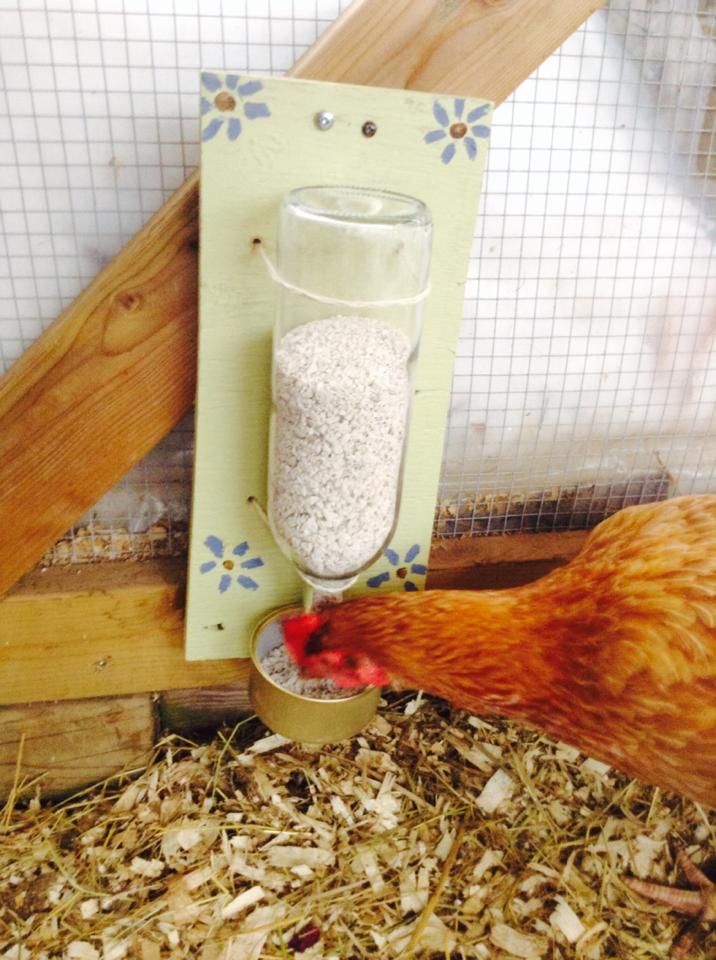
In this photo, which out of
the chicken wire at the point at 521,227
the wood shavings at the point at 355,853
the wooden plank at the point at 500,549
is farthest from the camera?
the wooden plank at the point at 500,549

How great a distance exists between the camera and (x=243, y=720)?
1.55 m

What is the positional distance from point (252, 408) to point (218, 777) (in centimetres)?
70

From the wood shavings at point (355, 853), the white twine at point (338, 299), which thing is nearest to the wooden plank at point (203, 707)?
the wood shavings at point (355, 853)

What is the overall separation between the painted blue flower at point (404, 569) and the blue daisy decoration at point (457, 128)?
0.62 m

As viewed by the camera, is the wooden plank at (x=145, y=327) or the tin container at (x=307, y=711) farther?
the tin container at (x=307, y=711)

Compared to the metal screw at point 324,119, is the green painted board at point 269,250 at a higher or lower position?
lower

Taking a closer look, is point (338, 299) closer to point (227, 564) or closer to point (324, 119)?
point (324, 119)

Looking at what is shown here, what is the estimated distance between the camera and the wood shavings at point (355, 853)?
1223 mm

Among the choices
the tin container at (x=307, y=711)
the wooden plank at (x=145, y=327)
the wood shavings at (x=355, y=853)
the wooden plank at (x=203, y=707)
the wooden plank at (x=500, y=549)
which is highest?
the wooden plank at (x=145, y=327)

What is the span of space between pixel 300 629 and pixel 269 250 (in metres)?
0.57

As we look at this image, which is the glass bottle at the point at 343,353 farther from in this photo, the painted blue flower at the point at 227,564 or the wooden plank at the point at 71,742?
the wooden plank at the point at 71,742

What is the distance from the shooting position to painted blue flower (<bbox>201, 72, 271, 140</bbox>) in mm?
962

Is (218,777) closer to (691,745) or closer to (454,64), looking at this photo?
(691,745)

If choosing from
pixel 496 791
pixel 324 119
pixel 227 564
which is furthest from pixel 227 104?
pixel 496 791
